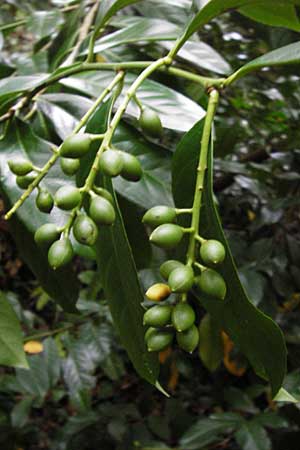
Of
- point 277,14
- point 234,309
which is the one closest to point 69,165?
point 234,309

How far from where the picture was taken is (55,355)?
5.46 feet

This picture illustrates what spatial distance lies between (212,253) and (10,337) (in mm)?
361

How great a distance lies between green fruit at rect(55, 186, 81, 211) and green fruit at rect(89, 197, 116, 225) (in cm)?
2

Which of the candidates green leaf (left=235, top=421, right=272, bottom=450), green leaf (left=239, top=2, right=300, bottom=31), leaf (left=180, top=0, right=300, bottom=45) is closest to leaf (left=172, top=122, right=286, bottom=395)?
leaf (left=180, top=0, right=300, bottom=45)

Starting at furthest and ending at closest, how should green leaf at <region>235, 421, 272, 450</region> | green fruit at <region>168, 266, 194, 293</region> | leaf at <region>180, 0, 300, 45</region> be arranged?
green leaf at <region>235, 421, 272, 450</region>
leaf at <region>180, 0, 300, 45</region>
green fruit at <region>168, 266, 194, 293</region>

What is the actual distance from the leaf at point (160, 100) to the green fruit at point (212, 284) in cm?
30

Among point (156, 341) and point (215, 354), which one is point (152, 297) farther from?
point (215, 354)

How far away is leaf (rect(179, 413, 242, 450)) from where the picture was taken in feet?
4.94

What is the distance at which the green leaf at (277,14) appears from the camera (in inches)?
31.9

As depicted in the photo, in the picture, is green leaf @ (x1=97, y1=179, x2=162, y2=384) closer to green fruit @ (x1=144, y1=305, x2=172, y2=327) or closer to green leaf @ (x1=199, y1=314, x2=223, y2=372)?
green fruit @ (x1=144, y1=305, x2=172, y2=327)

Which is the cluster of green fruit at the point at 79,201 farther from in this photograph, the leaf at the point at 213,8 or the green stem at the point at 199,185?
the leaf at the point at 213,8

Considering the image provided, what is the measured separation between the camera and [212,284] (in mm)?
604

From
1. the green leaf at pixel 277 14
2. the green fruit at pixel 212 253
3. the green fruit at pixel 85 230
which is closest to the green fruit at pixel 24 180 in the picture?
the green fruit at pixel 85 230

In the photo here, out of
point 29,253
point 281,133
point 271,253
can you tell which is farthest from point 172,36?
point 281,133
